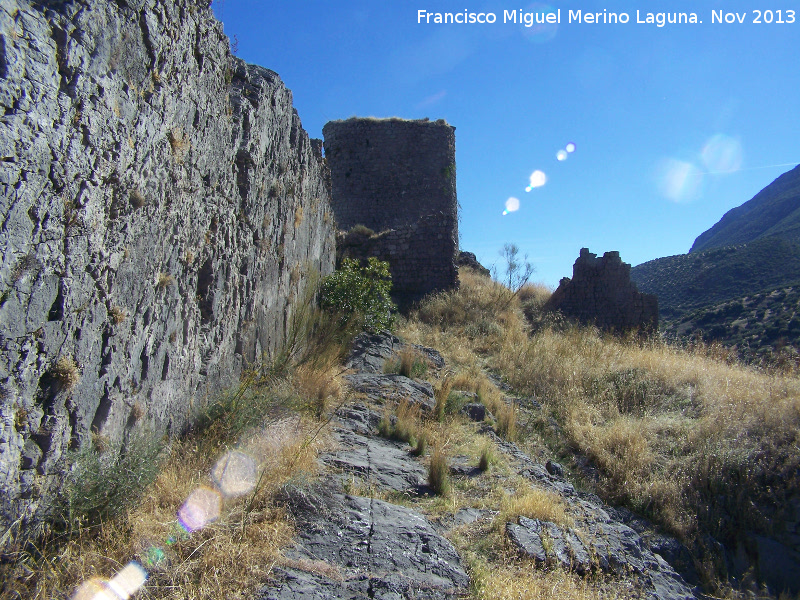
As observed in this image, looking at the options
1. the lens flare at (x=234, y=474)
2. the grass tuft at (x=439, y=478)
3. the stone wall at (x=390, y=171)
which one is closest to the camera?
the lens flare at (x=234, y=474)

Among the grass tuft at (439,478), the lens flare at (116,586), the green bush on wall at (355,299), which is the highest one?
the green bush on wall at (355,299)

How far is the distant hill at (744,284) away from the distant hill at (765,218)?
11 centimetres

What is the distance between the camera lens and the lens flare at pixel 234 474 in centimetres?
313

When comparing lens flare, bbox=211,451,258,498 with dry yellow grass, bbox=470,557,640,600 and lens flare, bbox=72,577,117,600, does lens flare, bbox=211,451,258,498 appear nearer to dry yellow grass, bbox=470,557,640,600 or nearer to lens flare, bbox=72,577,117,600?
lens flare, bbox=72,577,117,600

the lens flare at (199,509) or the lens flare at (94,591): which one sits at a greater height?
the lens flare at (199,509)

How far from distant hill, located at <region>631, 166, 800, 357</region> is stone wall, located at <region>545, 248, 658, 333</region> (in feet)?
8.46

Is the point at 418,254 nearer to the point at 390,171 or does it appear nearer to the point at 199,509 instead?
the point at 390,171

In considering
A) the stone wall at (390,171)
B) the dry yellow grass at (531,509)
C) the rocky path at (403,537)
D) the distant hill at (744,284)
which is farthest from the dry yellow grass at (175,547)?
the stone wall at (390,171)

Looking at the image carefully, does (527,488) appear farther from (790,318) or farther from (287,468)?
(790,318)

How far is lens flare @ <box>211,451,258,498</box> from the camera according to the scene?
10.3 feet

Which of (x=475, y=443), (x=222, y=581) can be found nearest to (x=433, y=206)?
(x=475, y=443)

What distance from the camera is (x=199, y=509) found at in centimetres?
285

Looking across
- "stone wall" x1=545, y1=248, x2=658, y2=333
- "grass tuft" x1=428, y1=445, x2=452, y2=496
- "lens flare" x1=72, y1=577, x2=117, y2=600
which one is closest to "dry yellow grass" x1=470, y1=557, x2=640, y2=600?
"grass tuft" x1=428, y1=445, x2=452, y2=496

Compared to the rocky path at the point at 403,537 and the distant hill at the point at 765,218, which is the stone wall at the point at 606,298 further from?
the distant hill at the point at 765,218
